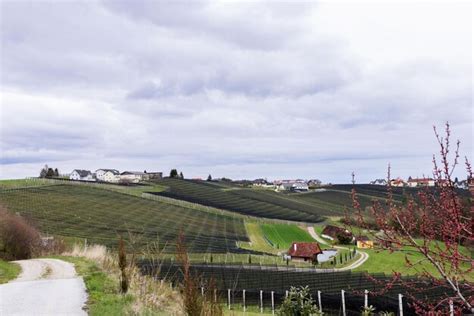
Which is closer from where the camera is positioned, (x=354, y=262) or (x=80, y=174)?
(x=354, y=262)

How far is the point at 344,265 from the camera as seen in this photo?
153 feet

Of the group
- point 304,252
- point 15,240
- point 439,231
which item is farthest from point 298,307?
point 304,252

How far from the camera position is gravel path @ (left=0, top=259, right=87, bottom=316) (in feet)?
32.2

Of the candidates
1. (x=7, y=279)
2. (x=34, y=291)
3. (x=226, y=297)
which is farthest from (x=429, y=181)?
(x=226, y=297)

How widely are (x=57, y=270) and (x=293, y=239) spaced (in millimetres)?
50082

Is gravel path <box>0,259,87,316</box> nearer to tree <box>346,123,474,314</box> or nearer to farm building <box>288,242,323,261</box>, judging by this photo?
tree <box>346,123,474,314</box>

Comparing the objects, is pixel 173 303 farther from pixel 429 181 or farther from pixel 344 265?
pixel 344 265

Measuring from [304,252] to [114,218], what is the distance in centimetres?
2275

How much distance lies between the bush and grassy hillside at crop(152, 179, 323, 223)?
50456mm

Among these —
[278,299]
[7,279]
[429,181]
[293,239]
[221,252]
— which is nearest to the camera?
[429,181]

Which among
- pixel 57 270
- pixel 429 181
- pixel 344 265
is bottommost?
pixel 344 265

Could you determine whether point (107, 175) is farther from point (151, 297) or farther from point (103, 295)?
point (151, 297)

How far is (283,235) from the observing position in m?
65.1

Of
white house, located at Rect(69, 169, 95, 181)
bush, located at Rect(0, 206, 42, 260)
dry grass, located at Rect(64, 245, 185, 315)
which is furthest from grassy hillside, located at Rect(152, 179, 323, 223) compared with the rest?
dry grass, located at Rect(64, 245, 185, 315)
